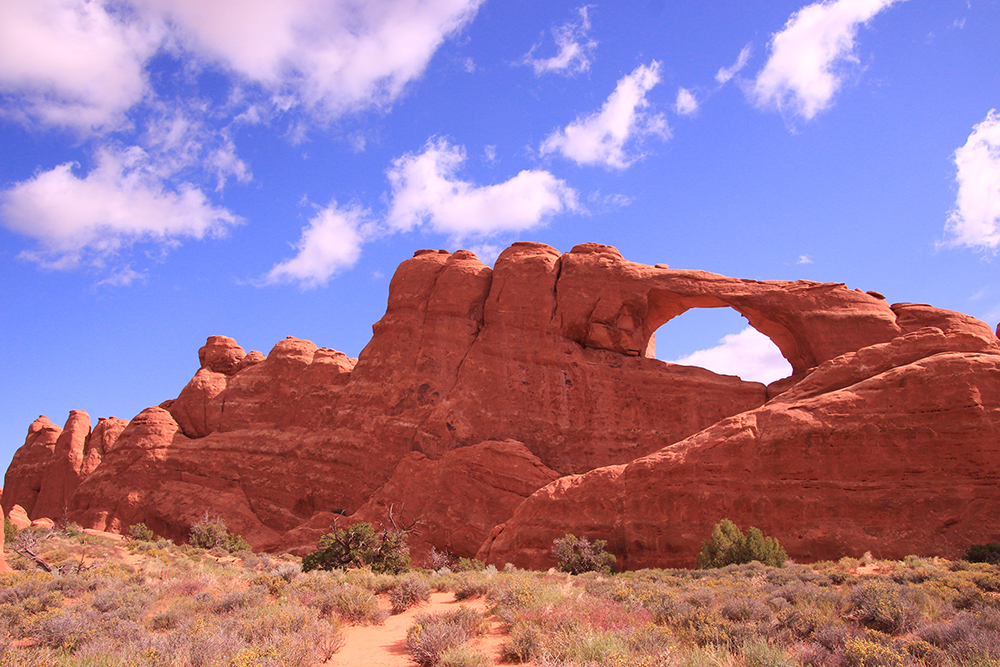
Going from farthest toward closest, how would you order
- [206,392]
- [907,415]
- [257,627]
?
1. [206,392]
2. [907,415]
3. [257,627]

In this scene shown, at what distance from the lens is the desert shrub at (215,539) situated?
85.6 feet

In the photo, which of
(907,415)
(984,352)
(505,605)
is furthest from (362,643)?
(984,352)

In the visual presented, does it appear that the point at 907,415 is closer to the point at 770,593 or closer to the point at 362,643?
the point at 770,593

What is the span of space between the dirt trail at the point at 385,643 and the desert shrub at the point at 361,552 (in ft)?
22.1

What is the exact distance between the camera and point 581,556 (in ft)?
60.1

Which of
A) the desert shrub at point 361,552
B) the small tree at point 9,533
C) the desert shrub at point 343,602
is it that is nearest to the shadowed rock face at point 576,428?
the desert shrub at point 361,552

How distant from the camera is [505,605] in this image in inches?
388

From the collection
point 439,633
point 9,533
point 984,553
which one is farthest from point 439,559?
point 984,553

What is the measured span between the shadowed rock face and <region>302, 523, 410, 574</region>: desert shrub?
4.61 meters

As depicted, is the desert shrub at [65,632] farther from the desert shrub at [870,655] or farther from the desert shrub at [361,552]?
the desert shrub at [870,655]

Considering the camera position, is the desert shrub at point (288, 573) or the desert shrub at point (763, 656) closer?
the desert shrub at point (763, 656)

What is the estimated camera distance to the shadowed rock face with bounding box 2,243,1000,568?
16.8m

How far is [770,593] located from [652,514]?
9.30 m

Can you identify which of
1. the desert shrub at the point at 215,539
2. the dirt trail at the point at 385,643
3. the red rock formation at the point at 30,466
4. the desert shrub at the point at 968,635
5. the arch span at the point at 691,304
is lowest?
the dirt trail at the point at 385,643
